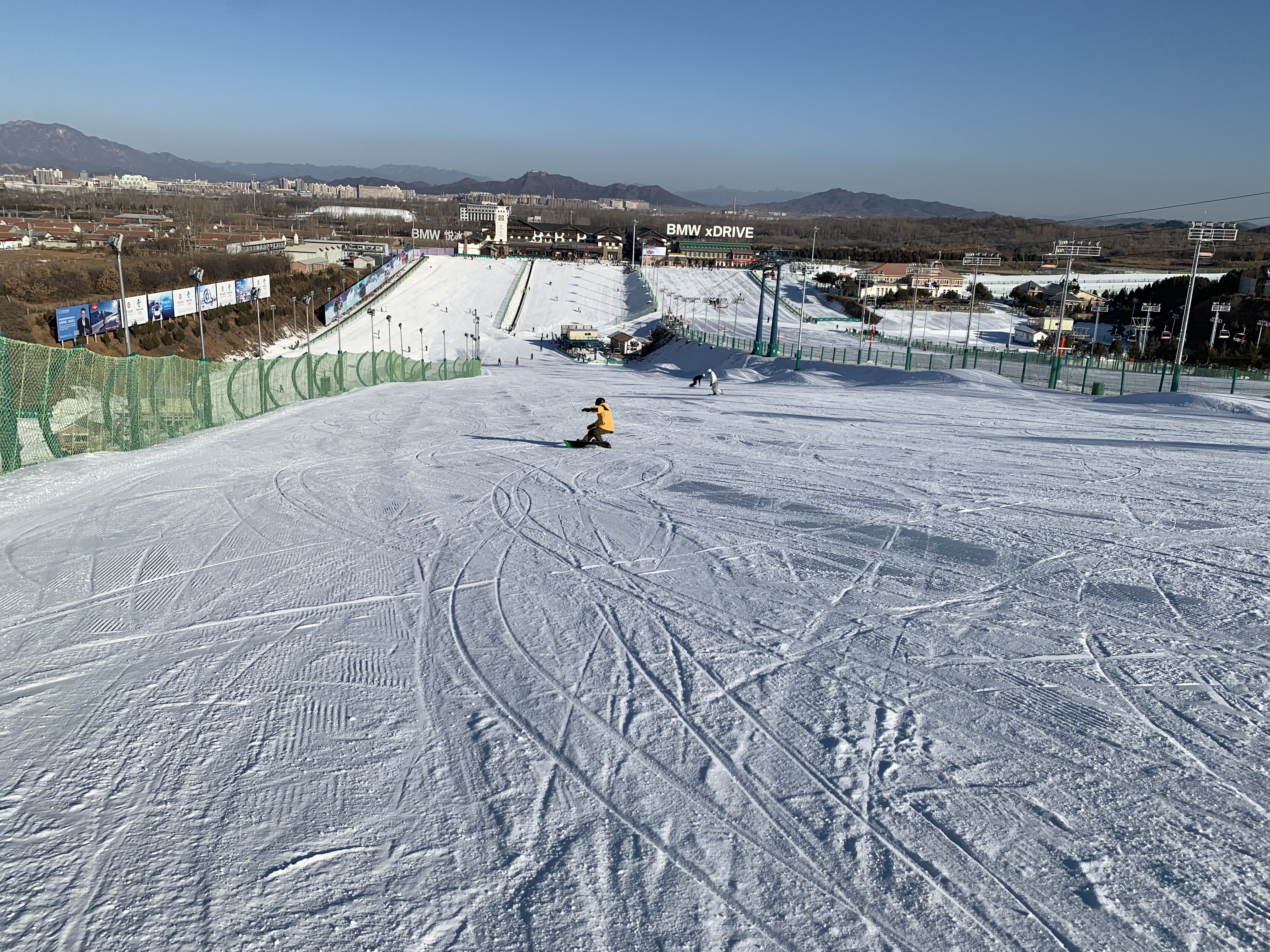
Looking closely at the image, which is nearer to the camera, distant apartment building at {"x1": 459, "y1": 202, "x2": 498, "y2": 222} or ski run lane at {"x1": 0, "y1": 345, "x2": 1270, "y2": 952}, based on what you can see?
ski run lane at {"x1": 0, "y1": 345, "x2": 1270, "y2": 952}

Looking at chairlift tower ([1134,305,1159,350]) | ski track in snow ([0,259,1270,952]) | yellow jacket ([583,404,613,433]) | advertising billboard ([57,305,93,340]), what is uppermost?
chairlift tower ([1134,305,1159,350])

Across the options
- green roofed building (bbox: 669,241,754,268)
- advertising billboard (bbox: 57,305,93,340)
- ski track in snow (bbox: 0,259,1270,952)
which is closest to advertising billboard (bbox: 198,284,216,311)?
advertising billboard (bbox: 57,305,93,340)

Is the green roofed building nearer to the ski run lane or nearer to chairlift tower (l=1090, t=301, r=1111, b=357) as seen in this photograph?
chairlift tower (l=1090, t=301, r=1111, b=357)

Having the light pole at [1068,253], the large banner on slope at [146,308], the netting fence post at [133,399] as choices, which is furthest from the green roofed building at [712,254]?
the netting fence post at [133,399]

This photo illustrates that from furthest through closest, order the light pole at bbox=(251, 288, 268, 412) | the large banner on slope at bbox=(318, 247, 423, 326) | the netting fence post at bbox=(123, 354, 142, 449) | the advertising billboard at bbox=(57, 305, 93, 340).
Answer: the large banner on slope at bbox=(318, 247, 423, 326) → the advertising billboard at bbox=(57, 305, 93, 340) → the light pole at bbox=(251, 288, 268, 412) → the netting fence post at bbox=(123, 354, 142, 449)

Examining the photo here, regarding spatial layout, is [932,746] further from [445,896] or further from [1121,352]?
[1121,352]

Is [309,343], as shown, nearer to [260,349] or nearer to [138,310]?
[260,349]
